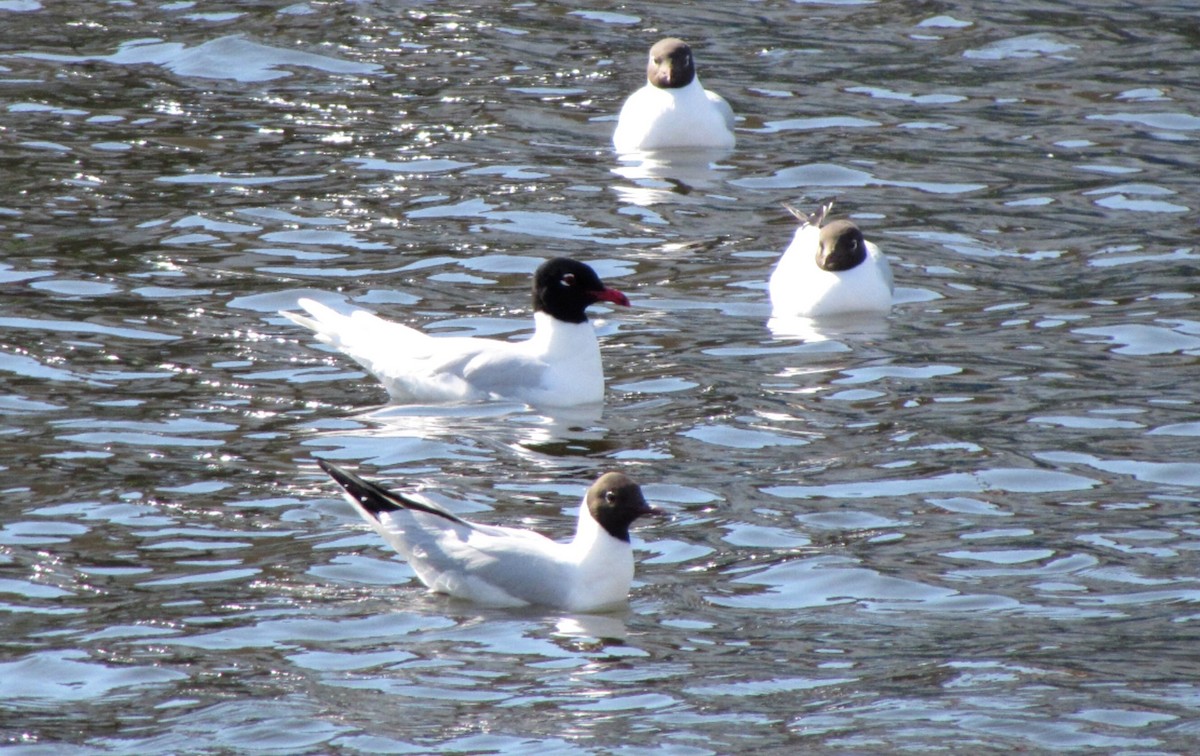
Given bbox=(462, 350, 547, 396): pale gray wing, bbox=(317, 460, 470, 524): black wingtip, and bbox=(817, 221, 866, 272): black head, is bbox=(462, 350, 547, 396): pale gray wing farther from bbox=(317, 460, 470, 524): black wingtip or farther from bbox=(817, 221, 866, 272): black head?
bbox=(817, 221, 866, 272): black head

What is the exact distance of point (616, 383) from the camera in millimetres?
11906

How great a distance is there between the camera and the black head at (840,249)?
1318 cm

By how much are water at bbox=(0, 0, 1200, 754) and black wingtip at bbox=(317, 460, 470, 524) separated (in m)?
0.31

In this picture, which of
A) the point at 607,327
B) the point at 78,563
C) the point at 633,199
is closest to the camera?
the point at 78,563

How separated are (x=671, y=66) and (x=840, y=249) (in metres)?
4.56

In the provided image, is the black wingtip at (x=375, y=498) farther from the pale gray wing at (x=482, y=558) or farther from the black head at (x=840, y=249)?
the black head at (x=840, y=249)

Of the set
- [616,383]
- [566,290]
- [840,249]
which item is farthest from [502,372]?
[840,249]

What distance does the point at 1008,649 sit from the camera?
780cm

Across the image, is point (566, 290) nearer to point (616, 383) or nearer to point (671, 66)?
point (616, 383)

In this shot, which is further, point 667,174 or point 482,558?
point 667,174

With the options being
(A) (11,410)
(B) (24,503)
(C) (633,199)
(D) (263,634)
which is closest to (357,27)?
(C) (633,199)

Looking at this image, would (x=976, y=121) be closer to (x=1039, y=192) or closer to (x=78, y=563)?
(x=1039, y=192)

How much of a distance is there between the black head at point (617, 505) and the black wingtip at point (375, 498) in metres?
0.60

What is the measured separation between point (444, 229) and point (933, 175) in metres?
4.12
